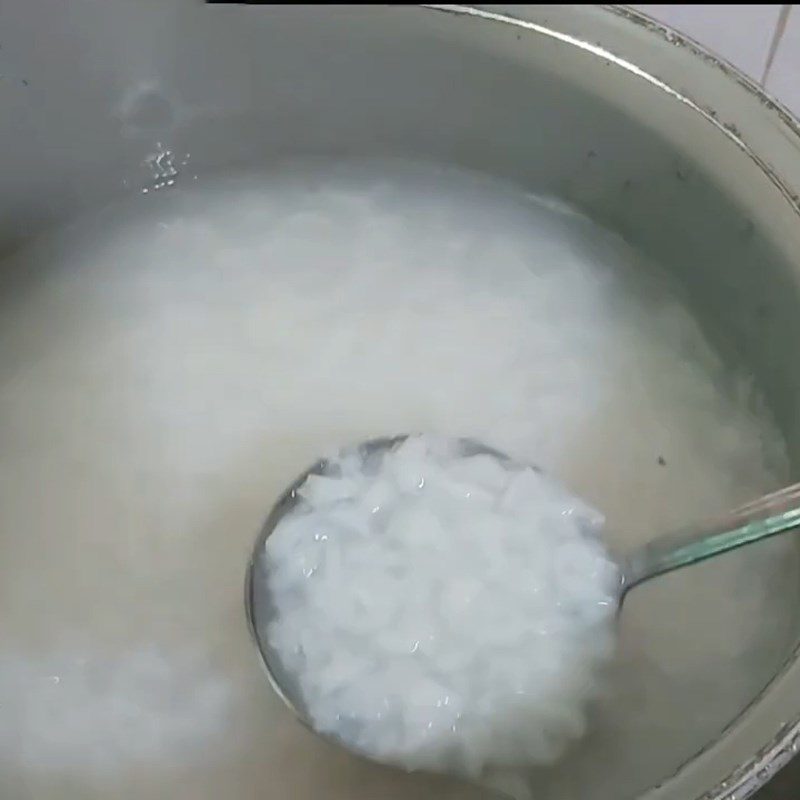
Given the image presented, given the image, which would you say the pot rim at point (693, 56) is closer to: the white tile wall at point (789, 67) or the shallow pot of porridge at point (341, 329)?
the shallow pot of porridge at point (341, 329)

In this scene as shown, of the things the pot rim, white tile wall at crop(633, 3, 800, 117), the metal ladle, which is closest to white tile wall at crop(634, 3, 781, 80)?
white tile wall at crop(633, 3, 800, 117)

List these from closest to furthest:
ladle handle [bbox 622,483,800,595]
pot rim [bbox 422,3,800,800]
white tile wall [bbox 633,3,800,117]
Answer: ladle handle [bbox 622,483,800,595], pot rim [bbox 422,3,800,800], white tile wall [bbox 633,3,800,117]

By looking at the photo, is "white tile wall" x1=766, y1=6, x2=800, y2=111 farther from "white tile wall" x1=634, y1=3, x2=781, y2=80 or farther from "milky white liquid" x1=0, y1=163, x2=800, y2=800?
"milky white liquid" x1=0, y1=163, x2=800, y2=800

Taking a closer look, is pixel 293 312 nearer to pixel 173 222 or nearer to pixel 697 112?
pixel 173 222

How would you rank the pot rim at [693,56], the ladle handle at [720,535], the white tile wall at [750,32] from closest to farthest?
1. the ladle handle at [720,535]
2. the pot rim at [693,56]
3. the white tile wall at [750,32]

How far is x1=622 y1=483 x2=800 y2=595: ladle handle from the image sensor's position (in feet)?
1.48

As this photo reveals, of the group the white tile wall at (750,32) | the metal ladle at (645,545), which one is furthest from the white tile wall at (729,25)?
the metal ladle at (645,545)

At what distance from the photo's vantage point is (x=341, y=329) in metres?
0.71

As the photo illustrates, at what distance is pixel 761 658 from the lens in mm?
528

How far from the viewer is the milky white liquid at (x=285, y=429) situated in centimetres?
56

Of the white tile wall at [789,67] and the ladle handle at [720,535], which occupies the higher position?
the white tile wall at [789,67]

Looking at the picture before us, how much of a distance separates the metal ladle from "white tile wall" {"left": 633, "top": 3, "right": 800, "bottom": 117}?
0.36 meters

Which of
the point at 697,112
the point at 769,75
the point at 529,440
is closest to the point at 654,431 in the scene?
the point at 529,440

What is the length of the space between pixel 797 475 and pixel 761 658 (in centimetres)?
11
